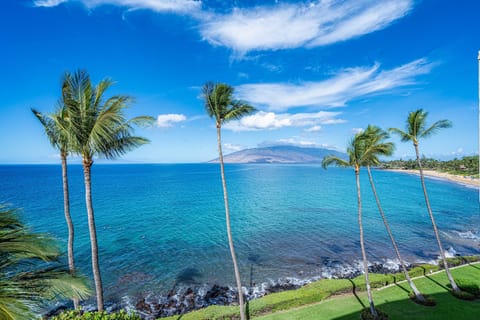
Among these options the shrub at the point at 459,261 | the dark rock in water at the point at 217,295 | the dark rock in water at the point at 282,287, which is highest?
the shrub at the point at 459,261

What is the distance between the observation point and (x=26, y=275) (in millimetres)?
3703

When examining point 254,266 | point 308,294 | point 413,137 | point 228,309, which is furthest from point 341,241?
point 228,309

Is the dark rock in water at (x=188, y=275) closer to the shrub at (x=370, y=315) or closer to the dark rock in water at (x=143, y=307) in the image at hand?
the dark rock in water at (x=143, y=307)

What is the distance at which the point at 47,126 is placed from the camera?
9812 mm

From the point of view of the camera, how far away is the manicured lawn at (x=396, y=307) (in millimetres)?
12883

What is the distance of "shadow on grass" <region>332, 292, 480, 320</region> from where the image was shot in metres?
12.6

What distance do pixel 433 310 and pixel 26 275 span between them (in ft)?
64.0

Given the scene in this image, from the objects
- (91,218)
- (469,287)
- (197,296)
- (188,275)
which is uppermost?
(91,218)

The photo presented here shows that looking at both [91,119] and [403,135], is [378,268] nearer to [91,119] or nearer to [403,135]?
Result: [403,135]

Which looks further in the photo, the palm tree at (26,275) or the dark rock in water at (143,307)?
the dark rock in water at (143,307)

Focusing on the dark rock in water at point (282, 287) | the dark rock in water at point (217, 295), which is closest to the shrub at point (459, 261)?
the dark rock in water at point (282, 287)

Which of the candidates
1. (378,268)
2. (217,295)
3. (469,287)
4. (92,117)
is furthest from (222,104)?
(378,268)

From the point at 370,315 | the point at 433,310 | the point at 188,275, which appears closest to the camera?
the point at 370,315

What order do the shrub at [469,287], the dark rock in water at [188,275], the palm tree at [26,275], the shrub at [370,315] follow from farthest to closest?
the dark rock in water at [188,275] < the shrub at [469,287] < the shrub at [370,315] < the palm tree at [26,275]
